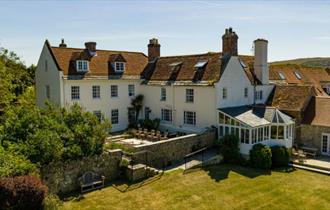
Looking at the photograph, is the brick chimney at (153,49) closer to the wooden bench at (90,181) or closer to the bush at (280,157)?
the bush at (280,157)

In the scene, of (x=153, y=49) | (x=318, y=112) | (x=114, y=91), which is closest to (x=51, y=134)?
(x=114, y=91)

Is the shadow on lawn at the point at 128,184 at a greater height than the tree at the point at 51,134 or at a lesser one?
lesser

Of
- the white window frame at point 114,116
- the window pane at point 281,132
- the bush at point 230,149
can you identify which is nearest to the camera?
the bush at point 230,149

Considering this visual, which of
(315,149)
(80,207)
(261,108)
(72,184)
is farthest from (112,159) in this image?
(315,149)

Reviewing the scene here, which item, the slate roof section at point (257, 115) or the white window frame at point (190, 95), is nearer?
the slate roof section at point (257, 115)

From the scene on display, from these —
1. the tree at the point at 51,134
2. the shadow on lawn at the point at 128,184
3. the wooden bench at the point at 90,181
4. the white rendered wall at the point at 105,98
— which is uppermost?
the white rendered wall at the point at 105,98

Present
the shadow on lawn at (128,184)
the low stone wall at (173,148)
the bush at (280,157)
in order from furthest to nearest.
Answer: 1. the bush at (280,157)
2. the low stone wall at (173,148)
3. the shadow on lawn at (128,184)

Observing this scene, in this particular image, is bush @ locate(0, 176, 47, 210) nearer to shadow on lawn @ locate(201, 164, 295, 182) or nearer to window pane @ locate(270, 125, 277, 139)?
shadow on lawn @ locate(201, 164, 295, 182)

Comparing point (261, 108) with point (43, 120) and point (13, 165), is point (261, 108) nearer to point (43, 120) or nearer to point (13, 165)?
point (43, 120)

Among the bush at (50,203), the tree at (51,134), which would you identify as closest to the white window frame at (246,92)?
the tree at (51,134)
